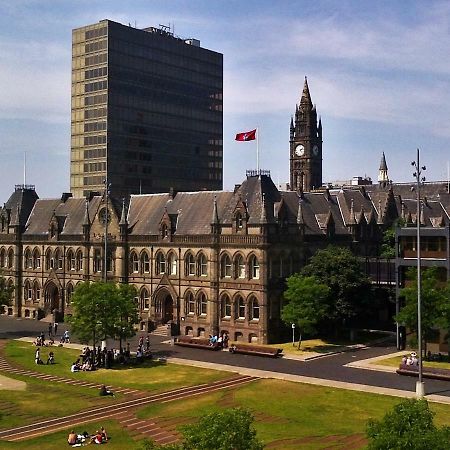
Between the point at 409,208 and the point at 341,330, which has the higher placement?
the point at 409,208

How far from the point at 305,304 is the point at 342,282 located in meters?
6.45

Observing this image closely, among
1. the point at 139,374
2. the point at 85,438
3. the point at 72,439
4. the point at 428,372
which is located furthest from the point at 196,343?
the point at 72,439

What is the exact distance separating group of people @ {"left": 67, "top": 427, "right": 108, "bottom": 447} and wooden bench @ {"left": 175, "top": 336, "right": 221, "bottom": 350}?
33.3 meters

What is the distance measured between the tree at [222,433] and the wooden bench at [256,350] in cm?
4505

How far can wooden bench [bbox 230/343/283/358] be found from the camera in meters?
69.1

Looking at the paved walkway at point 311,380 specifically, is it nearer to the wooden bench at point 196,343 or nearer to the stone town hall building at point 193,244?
the wooden bench at point 196,343

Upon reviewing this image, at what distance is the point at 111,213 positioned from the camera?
95.1 meters

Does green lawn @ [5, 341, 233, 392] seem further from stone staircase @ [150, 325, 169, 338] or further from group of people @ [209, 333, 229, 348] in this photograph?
stone staircase @ [150, 325, 169, 338]

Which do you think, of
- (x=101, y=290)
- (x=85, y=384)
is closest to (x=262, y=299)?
(x=101, y=290)

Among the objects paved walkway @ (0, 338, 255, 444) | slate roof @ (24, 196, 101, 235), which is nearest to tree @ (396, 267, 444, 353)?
paved walkway @ (0, 338, 255, 444)

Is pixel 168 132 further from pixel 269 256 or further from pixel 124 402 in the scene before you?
pixel 124 402

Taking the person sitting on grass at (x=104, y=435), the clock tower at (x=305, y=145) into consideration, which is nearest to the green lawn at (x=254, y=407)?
the person sitting on grass at (x=104, y=435)

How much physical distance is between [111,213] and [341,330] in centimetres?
3645

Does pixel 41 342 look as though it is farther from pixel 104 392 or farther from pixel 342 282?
pixel 342 282
